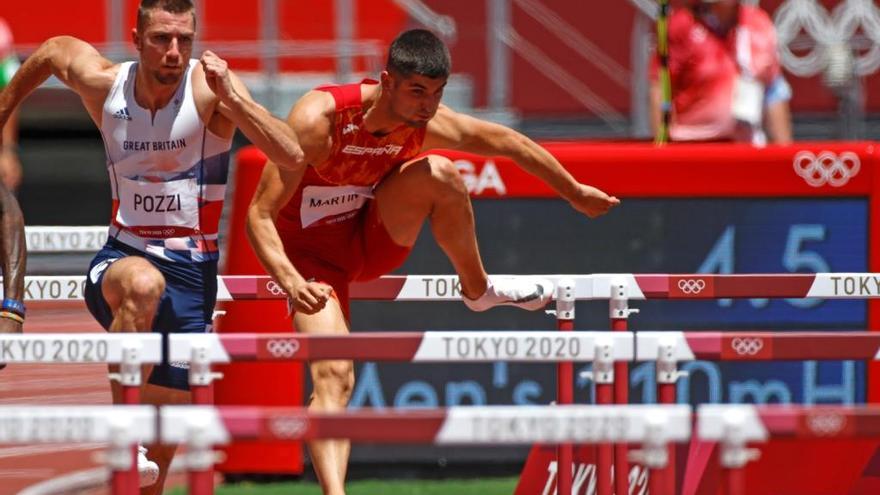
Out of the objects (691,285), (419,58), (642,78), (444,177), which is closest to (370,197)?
(444,177)

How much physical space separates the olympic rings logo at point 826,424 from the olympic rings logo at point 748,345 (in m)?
0.98

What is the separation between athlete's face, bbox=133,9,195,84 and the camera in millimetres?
6469

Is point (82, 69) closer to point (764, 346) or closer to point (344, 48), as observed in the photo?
point (764, 346)

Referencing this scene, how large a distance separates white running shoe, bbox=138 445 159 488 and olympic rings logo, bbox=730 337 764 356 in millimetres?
2248

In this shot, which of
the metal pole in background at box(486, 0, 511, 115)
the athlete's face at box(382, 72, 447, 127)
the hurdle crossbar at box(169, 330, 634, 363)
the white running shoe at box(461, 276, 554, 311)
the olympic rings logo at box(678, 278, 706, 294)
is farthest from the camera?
the metal pole in background at box(486, 0, 511, 115)

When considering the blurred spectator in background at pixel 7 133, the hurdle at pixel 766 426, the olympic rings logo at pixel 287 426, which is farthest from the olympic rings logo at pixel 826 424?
the blurred spectator in background at pixel 7 133

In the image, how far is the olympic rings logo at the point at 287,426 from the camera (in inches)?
175

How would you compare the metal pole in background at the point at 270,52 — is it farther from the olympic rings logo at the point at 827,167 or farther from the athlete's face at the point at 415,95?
the athlete's face at the point at 415,95

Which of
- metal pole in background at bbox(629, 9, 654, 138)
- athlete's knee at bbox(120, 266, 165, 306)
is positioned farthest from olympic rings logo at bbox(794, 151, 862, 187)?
metal pole in background at bbox(629, 9, 654, 138)

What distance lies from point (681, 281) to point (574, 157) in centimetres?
204

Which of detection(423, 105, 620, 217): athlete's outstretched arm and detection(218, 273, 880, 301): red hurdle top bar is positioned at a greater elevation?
detection(423, 105, 620, 217): athlete's outstretched arm

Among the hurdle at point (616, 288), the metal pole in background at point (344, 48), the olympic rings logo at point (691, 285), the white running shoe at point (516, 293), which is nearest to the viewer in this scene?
the hurdle at point (616, 288)

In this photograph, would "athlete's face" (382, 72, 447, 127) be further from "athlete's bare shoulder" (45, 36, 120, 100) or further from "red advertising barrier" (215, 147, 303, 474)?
"red advertising barrier" (215, 147, 303, 474)

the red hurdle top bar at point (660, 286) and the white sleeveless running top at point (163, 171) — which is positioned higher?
the white sleeveless running top at point (163, 171)
